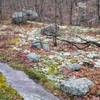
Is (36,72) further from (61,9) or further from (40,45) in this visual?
(61,9)

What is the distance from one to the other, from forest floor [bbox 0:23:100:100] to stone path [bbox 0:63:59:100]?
0.72 meters

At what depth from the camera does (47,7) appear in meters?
85.4

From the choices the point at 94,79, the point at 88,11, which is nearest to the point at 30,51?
the point at 94,79

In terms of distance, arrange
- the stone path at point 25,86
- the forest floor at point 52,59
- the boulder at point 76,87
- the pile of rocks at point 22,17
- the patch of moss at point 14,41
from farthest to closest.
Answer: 1. the pile of rocks at point 22,17
2. the patch of moss at point 14,41
3. the forest floor at point 52,59
4. the boulder at point 76,87
5. the stone path at point 25,86

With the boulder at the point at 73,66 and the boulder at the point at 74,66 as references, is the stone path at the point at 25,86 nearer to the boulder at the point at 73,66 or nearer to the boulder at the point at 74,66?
the boulder at the point at 73,66

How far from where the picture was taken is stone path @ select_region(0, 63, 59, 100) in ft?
76.4

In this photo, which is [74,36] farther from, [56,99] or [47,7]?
[47,7]

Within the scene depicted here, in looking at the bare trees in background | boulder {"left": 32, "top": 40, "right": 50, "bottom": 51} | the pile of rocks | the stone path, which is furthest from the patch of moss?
the bare trees in background

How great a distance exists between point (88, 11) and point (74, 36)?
32463 millimetres

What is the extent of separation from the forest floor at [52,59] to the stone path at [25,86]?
0.72m

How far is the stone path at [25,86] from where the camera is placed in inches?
917

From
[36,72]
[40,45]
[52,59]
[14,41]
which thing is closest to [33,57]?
[52,59]

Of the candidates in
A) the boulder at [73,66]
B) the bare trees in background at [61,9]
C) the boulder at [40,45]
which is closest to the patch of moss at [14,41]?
the boulder at [40,45]

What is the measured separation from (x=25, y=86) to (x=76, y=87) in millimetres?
3949
